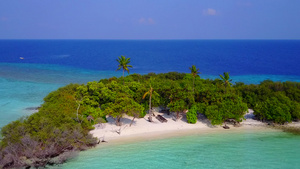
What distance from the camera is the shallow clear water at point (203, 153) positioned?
24.6m

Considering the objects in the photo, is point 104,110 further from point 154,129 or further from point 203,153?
point 203,153

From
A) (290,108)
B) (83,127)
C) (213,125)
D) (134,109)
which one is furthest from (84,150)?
(290,108)

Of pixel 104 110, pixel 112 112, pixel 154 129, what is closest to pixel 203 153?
pixel 154 129

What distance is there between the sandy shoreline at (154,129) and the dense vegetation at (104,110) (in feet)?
3.93

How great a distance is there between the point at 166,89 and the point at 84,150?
54.6 ft

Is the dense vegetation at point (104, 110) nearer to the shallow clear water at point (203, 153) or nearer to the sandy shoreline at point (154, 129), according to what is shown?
the sandy shoreline at point (154, 129)

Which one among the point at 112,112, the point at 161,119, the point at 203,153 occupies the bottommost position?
the point at 203,153

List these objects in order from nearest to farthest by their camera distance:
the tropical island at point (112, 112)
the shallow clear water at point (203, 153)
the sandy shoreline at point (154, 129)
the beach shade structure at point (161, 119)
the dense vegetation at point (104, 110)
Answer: the dense vegetation at point (104, 110), the tropical island at point (112, 112), the shallow clear water at point (203, 153), the sandy shoreline at point (154, 129), the beach shade structure at point (161, 119)

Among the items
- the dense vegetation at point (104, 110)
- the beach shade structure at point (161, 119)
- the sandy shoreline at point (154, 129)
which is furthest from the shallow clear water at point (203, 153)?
the beach shade structure at point (161, 119)

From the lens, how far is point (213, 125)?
35.2m

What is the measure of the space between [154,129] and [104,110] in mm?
7788

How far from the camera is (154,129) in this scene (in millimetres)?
33469

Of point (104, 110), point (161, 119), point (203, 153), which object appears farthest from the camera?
point (161, 119)

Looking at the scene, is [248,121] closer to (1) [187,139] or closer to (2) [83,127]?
(1) [187,139]
